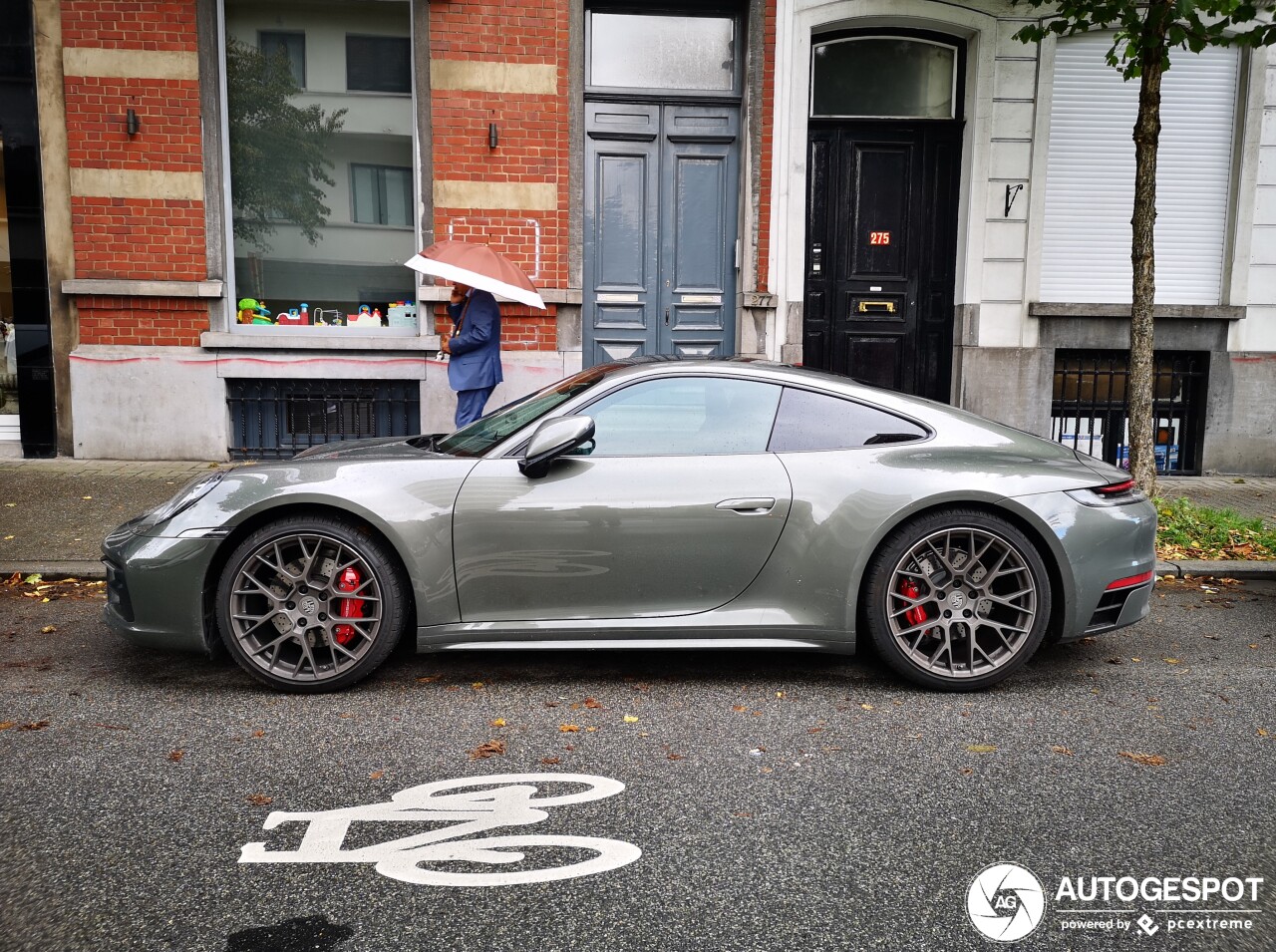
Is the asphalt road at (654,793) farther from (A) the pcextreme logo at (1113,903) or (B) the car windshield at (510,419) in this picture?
(B) the car windshield at (510,419)

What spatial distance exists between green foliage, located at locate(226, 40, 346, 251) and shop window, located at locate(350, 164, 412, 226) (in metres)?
0.31

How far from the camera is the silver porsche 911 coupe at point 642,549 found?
13.4 ft

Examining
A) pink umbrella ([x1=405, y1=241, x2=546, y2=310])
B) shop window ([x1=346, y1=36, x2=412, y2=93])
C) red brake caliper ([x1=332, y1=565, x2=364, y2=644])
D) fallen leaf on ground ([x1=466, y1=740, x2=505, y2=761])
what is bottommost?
fallen leaf on ground ([x1=466, y1=740, x2=505, y2=761])

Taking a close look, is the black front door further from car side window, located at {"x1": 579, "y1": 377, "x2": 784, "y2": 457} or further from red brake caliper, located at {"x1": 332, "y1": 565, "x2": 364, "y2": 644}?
red brake caliper, located at {"x1": 332, "y1": 565, "x2": 364, "y2": 644}

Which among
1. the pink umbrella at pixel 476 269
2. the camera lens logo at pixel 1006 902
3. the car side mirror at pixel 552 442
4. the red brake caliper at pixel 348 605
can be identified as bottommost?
the camera lens logo at pixel 1006 902

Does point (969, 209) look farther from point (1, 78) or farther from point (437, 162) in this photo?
point (1, 78)

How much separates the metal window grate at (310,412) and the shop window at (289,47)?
3065 mm

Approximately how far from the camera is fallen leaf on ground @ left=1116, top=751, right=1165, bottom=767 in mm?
3533

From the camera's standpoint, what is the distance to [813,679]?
14.6ft

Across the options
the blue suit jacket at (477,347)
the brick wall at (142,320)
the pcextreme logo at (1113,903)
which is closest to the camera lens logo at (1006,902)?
the pcextreme logo at (1113,903)

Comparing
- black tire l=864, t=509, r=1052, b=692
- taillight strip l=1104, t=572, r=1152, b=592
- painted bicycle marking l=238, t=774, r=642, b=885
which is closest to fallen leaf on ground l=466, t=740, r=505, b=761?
painted bicycle marking l=238, t=774, r=642, b=885

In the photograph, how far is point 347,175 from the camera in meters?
10.3

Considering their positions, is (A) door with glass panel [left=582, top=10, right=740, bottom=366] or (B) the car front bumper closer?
(B) the car front bumper

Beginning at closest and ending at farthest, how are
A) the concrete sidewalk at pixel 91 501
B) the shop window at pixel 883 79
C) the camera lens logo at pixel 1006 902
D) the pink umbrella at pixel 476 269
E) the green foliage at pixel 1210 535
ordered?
the camera lens logo at pixel 1006 902
the concrete sidewalk at pixel 91 501
the green foliage at pixel 1210 535
the pink umbrella at pixel 476 269
the shop window at pixel 883 79
